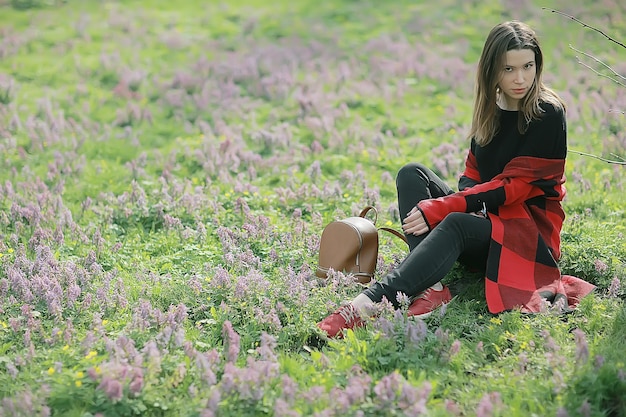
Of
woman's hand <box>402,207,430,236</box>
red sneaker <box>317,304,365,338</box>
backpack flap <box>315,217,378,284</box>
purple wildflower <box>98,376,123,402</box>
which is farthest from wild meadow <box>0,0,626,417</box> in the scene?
woman's hand <box>402,207,430,236</box>

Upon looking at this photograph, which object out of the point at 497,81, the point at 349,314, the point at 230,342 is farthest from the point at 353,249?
the point at 497,81

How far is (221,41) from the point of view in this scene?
1507 cm

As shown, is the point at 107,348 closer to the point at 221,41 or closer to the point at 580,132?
the point at 580,132

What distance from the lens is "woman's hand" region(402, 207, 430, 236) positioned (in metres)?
5.70

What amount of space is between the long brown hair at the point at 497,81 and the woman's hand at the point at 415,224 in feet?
2.71

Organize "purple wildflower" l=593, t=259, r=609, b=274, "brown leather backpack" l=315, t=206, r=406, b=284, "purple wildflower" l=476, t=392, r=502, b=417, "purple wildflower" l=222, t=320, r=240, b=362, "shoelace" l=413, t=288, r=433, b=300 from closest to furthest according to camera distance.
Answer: "purple wildflower" l=476, t=392, r=502, b=417 < "purple wildflower" l=222, t=320, r=240, b=362 < "shoelace" l=413, t=288, r=433, b=300 < "purple wildflower" l=593, t=259, r=609, b=274 < "brown leather backpack" l=315, t=206, r=406, b=284

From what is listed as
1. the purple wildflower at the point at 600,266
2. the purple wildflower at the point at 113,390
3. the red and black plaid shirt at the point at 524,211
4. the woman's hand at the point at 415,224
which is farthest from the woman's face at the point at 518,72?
the purple wildflower at the point at 113,390

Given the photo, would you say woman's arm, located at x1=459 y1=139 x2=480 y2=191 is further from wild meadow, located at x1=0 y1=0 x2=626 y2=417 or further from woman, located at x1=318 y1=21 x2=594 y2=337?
wild meadow, located at x1=0 y1=0 x2=626 y2=417

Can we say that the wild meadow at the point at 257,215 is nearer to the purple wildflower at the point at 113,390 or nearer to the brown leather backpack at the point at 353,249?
the purple wildflower at the point at 113,390

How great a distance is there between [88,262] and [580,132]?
6.68 meters

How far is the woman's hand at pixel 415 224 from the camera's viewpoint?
570cm

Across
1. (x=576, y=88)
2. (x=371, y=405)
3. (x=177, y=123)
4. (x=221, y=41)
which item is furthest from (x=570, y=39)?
(x=371, y=405)

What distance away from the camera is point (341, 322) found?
17.4 feet

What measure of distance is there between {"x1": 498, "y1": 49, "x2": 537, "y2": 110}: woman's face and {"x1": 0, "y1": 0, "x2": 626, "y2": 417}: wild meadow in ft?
2.25
